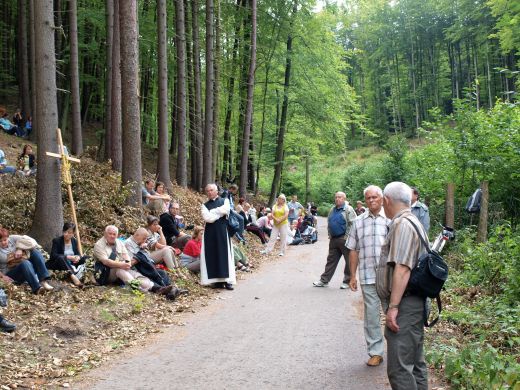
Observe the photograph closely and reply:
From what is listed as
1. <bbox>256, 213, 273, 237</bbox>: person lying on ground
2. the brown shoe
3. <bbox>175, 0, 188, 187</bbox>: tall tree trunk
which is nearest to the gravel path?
the brown shoe

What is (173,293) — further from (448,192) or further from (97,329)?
(448,192)

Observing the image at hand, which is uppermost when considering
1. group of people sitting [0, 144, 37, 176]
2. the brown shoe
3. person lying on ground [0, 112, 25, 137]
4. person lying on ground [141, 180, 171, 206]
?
person lying on ground [0, 112, 25, 137]

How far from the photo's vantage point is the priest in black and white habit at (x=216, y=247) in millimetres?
10742

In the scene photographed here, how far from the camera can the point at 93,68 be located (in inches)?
1217

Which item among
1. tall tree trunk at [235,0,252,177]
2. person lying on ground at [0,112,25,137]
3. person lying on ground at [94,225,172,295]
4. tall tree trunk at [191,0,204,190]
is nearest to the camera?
person lying on ground at [94,225,172,295]

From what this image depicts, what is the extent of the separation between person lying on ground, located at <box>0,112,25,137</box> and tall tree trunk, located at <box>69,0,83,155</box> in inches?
166

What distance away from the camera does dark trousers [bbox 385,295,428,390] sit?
3.98 meters

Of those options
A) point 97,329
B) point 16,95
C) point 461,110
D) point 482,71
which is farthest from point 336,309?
point 482,71

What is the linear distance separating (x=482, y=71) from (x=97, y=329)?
55993mm

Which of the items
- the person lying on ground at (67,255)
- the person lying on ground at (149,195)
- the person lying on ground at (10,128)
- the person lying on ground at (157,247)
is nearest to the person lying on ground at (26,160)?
the person lying on ground at (149,195)

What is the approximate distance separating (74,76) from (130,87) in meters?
7.83

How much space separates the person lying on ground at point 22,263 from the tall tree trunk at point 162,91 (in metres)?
8.59

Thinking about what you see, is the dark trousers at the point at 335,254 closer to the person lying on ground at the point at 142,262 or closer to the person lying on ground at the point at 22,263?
the person lying on ground at the point at 142,262

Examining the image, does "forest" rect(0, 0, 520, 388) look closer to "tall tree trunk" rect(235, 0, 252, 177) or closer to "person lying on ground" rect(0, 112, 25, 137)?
"tall tree trunk" rect(235, 0, 252, 177)
